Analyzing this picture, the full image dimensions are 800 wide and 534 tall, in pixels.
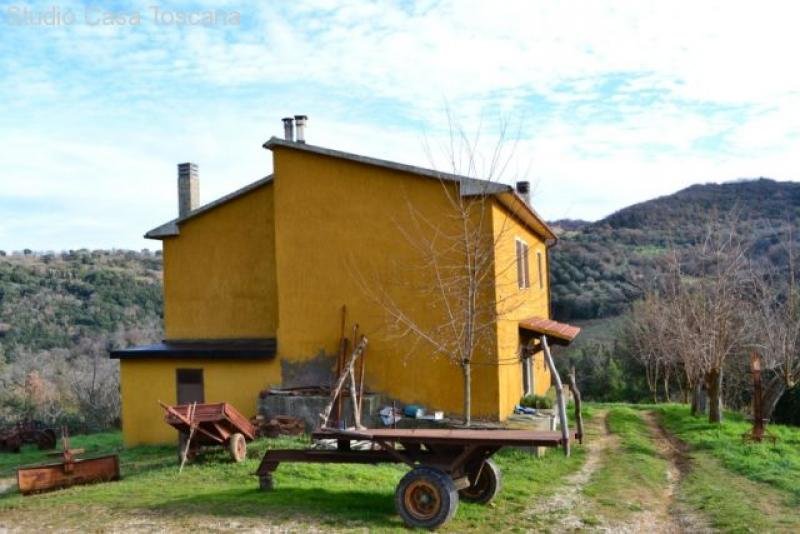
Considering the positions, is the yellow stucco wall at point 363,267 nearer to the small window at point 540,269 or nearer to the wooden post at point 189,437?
the wooden post at point 189,437

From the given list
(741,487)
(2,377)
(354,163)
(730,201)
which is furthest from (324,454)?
(730,201)

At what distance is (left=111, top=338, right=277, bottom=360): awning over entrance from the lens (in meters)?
17.2

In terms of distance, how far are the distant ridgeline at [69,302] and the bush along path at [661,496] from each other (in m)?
36.6

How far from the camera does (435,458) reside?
9375 millimetres

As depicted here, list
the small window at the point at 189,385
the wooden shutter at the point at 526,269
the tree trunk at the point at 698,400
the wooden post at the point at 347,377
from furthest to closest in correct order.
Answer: the tree trunk at the point at 698,400, the wooden shutter at the point at 526,269, the small window at the point at 189,385, the wooden post at the point at 347,377

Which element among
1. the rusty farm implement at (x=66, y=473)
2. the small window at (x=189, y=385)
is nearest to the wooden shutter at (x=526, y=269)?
the small window at (x=189, y=385)

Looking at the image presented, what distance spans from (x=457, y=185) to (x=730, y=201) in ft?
182

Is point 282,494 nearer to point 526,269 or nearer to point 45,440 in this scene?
point 526,269

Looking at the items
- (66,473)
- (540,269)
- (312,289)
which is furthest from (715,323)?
(66,473)

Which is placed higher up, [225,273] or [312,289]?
[225,273]

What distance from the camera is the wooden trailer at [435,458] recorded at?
8844 millimetres

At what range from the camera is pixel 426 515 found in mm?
8898

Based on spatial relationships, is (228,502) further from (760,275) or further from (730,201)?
(730,201)

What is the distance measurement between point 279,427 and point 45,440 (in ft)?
27.7
